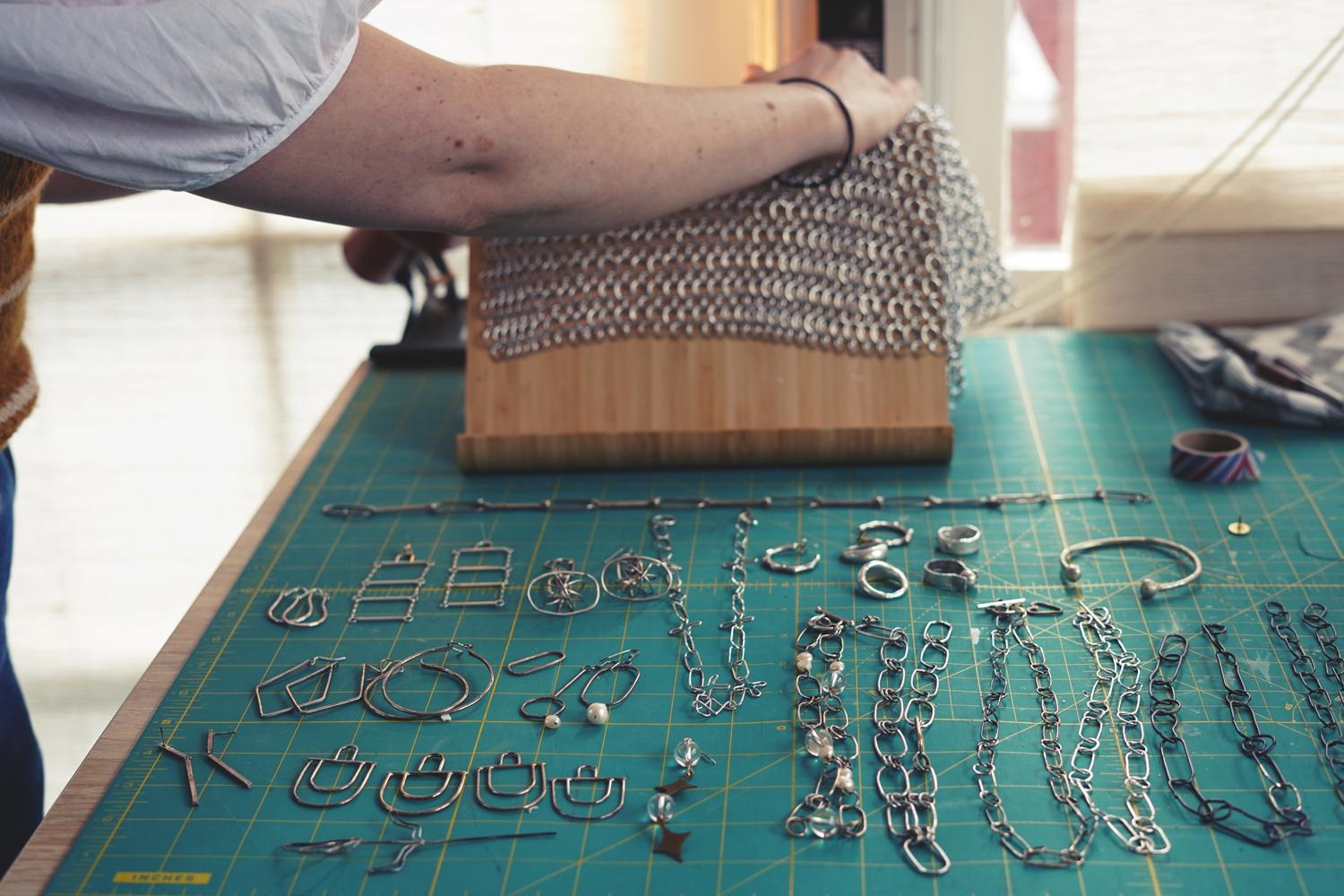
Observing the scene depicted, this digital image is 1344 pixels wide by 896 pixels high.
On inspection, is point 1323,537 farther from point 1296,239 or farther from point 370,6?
point 370,6

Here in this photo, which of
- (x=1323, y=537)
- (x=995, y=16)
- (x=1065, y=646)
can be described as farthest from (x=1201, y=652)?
(x=995, y=16)

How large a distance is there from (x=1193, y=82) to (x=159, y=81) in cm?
168

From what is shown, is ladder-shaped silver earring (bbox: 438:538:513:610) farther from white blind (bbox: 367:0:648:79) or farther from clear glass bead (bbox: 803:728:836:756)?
white blind (bbox: 367:0:648:79)

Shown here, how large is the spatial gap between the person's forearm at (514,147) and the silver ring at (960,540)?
47 cm

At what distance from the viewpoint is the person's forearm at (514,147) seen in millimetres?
1054

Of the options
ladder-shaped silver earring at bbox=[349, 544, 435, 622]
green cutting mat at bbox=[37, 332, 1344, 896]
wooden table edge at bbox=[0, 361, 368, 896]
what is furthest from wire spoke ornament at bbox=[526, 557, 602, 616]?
wooden table edge at bbox=[0, 361, 368, 896]

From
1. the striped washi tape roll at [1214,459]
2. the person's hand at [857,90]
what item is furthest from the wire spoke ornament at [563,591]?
the striped washi tape roll at [1214,459]

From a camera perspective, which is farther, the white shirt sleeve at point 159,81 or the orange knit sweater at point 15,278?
the orange knit sweater at point 15,278

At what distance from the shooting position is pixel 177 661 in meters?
1.31

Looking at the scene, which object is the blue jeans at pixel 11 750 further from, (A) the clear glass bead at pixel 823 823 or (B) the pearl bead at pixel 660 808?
(A) the clear glass bead at pixel 823 823

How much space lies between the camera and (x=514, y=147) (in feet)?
3.93

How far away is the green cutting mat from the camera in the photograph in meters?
1.01

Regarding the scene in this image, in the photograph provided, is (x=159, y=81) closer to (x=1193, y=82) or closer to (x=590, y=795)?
(x=590, y=795)

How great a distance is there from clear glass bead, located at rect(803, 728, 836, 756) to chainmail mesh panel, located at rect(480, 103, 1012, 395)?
0.66 m
